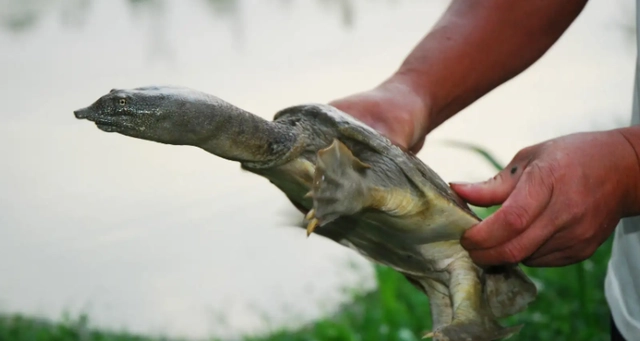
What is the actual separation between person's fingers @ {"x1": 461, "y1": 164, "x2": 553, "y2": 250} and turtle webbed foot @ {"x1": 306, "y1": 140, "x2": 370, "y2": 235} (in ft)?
0.72

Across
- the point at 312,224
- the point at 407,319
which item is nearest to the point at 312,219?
the point at 312,224

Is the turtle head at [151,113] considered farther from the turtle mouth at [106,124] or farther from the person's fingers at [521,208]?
the person's fingers at [521,208]

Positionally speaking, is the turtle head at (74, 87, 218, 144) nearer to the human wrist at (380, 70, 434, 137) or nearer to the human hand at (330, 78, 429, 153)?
the human hand at (330, 78, 429, 153)

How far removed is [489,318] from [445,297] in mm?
90

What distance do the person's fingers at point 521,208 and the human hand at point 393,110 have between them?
0.22 meters

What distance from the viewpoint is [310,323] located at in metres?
3.12

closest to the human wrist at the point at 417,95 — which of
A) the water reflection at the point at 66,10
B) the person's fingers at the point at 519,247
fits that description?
the person's fingers at the point at 519,247

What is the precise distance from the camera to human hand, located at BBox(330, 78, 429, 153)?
1213 mm

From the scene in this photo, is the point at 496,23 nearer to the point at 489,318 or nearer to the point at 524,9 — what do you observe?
the point at 524,9

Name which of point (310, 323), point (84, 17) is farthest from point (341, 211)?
point (84, 17)

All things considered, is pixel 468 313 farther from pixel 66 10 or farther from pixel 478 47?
pixel 66 10

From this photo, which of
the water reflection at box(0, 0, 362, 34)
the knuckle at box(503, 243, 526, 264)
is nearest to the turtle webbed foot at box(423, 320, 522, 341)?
the knuckle at box(503, 243, 526, 264)

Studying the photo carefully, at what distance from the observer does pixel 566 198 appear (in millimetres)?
1021

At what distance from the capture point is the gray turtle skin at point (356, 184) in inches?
34.7
